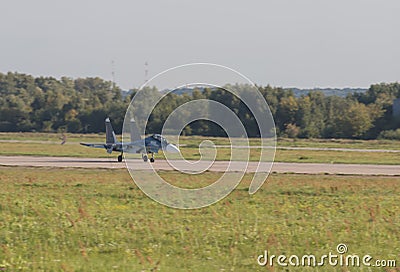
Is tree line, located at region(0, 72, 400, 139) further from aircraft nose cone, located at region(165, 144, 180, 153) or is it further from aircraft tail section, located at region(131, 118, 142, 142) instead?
aircraft tail section, located at region(131, 118, 142, 142)

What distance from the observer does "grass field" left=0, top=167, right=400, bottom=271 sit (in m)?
12.7

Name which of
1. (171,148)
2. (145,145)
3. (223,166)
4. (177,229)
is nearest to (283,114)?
(171,148)

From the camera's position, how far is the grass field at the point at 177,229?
12.7m

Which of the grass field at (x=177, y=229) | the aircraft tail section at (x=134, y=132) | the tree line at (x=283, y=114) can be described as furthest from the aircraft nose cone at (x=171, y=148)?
the tree line at (x=283, y=114)

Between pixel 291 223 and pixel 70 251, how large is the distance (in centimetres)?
549

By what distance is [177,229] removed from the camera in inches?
611

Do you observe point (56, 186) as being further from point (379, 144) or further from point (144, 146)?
point (379, 144)

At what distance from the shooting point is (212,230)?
50.6 ft

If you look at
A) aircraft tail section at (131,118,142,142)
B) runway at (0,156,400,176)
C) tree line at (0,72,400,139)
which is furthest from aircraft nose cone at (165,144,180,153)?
tree line at (0,72,400,139)

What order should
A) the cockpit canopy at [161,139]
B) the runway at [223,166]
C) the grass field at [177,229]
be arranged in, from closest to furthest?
the grass field at [177,229]
the runway at [223,166]
the cockpit canopy at [161,139]

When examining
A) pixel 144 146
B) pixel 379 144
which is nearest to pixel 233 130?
pixel 144 146

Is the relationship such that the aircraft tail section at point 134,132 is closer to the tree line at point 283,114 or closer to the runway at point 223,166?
the runway at point 223,166

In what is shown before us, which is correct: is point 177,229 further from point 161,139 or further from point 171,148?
point 171,148

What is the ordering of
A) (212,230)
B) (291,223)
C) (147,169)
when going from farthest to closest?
(147,169) < (291,223) < (212,230)
